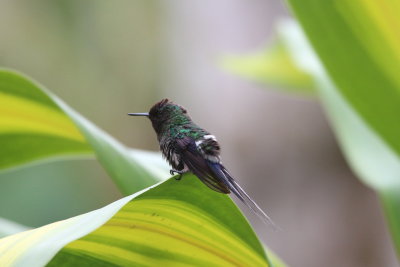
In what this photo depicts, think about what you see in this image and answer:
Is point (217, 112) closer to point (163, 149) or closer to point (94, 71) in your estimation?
point (94, 71)

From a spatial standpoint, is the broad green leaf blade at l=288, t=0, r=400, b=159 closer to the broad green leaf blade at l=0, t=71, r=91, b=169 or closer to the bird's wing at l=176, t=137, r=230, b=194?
the bird's wing at l=176, t=137, r=230, b=194

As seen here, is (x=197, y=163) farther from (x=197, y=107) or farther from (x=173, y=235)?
(x=197, y=107)

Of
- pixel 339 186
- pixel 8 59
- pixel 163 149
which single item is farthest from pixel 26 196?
pixel 163 149

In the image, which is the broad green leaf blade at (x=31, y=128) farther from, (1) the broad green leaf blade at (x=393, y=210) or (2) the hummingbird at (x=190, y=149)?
(1) the broad green leaf blade at (x=393, y=210)

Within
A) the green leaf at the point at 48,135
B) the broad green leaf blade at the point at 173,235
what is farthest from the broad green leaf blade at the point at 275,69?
the broad green leaf blade at the point at 173,235

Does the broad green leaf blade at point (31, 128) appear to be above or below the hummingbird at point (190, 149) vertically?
above

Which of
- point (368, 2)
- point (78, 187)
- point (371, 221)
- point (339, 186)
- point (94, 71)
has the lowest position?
point (371, 221)
